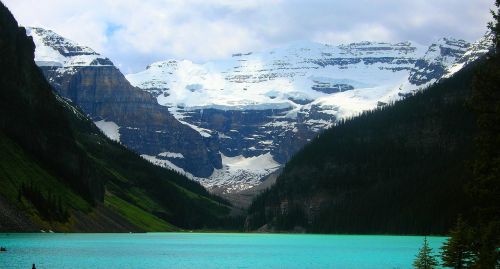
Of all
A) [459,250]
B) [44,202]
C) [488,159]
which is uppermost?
[488,159]

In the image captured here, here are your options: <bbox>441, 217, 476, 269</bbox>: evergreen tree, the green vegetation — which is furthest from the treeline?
the green vegetation

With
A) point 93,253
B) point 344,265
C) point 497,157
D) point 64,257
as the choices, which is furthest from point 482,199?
point 93,253

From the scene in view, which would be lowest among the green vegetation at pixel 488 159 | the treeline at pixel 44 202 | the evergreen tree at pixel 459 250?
the treeline at pixel 44 202

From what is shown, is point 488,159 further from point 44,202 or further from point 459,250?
point 44,202

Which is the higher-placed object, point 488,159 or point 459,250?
point 488,159

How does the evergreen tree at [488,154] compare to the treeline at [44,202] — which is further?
the treeline at [44,202]

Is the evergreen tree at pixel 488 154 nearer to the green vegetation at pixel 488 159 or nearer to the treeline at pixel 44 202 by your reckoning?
the green vegetation at pixel 488 159

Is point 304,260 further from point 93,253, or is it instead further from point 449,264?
point 449,264

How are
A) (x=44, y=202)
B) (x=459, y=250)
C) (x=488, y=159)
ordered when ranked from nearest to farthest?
(x=488, y=159) → (x=459, y=250) → (x=44, y=202)

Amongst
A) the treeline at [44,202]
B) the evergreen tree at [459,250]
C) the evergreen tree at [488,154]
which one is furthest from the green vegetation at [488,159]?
the treeline at [44,202]

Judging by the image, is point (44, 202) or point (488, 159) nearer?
point (488, 159)

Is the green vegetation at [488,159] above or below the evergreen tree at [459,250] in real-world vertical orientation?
above

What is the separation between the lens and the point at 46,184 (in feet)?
655

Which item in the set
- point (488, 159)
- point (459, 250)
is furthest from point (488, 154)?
point (459, 250)
